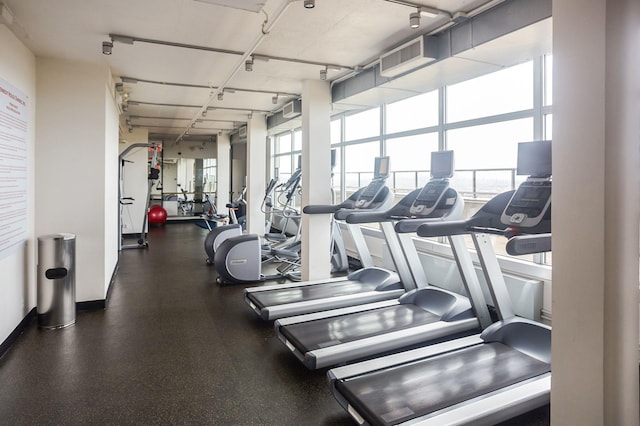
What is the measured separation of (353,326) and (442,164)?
1.85m

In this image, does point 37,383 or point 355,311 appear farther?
point 355,311

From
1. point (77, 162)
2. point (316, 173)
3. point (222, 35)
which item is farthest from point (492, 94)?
point (77, 162)

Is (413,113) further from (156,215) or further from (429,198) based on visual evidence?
(156,215)

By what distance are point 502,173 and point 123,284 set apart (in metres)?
5.24

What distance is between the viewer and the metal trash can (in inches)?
156

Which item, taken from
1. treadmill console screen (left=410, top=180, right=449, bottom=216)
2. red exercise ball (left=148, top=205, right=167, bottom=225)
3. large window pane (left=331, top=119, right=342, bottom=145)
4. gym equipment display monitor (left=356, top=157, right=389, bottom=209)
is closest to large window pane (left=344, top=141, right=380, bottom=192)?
large window pane (left=331, top=119, right=342, bottom=145)

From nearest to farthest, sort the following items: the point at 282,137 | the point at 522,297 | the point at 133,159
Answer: the point at 522,297 → the point at 133,159 → the point at 282,137

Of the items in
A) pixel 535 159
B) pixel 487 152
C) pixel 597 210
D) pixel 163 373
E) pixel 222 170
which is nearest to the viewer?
pixel 597 210

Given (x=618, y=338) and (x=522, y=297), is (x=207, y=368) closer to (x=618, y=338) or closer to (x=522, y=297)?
(x=618, y=338)

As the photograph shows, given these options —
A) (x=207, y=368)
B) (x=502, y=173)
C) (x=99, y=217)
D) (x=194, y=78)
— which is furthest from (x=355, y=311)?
(x=194, y=78)

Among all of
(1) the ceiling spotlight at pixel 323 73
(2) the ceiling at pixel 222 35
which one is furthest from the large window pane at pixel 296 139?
(1) the ceiling spotlight at pixel 323 73

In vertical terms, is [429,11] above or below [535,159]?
above

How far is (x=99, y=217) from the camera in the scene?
185 inches

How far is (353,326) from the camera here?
371cm
